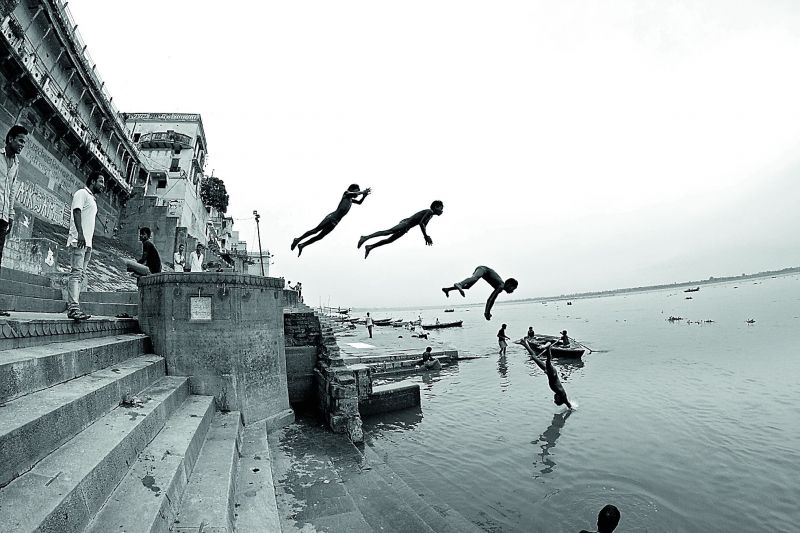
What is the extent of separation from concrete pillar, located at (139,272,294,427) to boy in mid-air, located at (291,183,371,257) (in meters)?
2.25

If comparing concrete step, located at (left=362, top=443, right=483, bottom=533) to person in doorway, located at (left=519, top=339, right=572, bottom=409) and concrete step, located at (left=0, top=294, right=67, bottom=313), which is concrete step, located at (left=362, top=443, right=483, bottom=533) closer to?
concrete step, located at (left=0, top=294, right=67, bottom=313)

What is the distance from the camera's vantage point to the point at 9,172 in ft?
18.5

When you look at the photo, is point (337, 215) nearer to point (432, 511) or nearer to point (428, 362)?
point (432, 511)

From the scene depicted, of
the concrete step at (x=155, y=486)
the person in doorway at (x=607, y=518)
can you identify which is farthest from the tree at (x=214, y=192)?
the person in doorway at (x=607, y=518)

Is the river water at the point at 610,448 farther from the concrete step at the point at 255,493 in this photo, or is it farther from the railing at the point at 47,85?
the railing at the point at 47,85

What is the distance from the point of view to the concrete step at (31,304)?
607cm

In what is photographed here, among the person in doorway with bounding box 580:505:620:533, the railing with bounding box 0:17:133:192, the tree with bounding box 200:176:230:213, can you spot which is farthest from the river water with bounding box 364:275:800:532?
the tree with bounding box 200:176:230:213

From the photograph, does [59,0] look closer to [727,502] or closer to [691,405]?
[727,502]

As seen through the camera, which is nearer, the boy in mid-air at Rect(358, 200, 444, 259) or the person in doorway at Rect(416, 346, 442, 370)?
the boy in mid-air at Rect(358, 200, 444, 259)

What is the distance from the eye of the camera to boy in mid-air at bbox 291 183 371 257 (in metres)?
7.96

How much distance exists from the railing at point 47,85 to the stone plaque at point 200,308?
13893 mm

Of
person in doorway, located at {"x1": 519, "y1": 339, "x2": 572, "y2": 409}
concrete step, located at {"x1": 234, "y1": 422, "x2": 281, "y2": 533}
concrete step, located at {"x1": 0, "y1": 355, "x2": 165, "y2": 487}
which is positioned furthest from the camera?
person in doorway, located at {"x1": 519, "y1": 339, "x2": 572, "y2": 409}

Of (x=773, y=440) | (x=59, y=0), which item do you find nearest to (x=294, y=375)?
(x=773, y=440)

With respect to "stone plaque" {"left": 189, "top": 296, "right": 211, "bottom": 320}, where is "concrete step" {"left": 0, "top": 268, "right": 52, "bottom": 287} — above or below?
above
